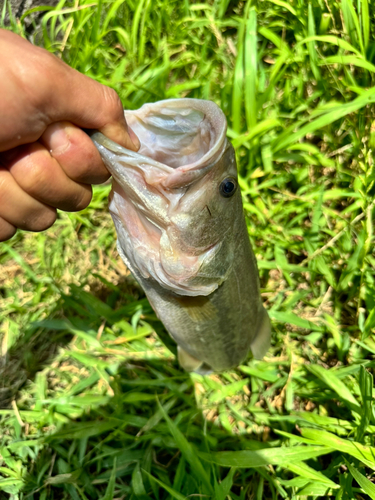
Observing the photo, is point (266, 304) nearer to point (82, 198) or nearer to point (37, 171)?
point (82, 198)

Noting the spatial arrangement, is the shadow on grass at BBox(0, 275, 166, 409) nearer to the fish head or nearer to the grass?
the grass

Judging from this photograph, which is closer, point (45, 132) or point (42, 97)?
point (42, 97)

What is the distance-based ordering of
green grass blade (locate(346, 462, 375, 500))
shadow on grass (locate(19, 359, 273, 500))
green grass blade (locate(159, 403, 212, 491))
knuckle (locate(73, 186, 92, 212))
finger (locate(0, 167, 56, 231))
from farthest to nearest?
shadow on grass (locate(19, 359, 273, 500)) → green grass blade (locate(159, 403, 212, 491)) → green grass blade (locate(346, 462, 375, 500)) → knuckle (locate(73, 186, 92, 212)) → finger (locate(0, 167, 56, 231))

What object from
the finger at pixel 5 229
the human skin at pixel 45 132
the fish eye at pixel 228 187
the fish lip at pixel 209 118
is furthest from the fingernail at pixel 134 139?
the finger at pixel 5 229

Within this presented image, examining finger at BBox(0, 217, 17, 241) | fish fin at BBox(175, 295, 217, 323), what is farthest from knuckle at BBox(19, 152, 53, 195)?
fish fin at BBox(175, 295, 217, 323)

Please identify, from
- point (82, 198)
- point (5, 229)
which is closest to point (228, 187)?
point (82, 198)

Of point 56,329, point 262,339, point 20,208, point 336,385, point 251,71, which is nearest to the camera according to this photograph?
point 20,208

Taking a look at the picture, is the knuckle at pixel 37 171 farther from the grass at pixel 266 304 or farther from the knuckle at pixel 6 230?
the grass at pixel 266 304

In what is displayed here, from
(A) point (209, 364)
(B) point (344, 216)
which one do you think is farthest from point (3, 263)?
(B) point (344, 216)
